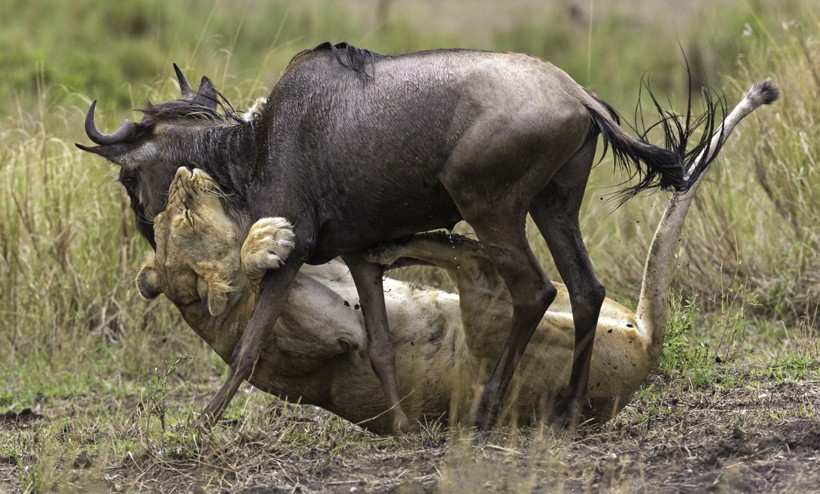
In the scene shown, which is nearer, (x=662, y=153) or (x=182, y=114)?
(x=662, y=153)

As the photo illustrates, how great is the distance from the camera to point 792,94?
836 cm

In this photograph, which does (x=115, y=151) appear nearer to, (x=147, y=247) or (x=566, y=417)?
(x=566, y=417)

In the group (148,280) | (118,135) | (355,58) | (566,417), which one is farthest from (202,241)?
(566,417)

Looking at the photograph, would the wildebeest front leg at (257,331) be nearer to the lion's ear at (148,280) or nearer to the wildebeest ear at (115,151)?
the lion's ear at (148,280)

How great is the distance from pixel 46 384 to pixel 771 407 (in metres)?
4.29

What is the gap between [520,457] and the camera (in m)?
5.12

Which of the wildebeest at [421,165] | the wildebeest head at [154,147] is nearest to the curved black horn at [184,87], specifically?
the wildebeest head at [154,147]

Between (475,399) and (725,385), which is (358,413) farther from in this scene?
(725,385)

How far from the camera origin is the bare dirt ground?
15.7ft

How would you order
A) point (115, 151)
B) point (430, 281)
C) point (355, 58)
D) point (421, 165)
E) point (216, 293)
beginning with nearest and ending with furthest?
1. point (421, 165)
2. point (355, 58)
3. point (216, 293)
4. point (115, 151)
5. point (430, 281)

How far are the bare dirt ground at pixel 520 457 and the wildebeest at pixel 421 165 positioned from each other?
0.76ft

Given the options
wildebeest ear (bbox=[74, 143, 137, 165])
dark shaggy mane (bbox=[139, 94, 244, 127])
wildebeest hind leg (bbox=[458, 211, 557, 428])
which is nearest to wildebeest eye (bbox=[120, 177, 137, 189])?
wildebeest ear (bbox=[74, 143, 137, 165])

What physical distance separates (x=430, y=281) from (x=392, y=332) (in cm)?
229

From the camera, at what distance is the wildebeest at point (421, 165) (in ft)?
16.6
